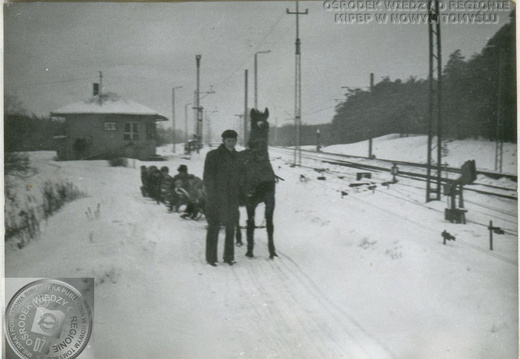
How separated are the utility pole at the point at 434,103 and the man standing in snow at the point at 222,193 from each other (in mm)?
1689

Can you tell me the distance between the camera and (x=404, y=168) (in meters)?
3.61

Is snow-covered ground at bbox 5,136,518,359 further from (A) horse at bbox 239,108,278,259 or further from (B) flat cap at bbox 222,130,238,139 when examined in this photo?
(B) flat cap at bbox 222,130,238,139

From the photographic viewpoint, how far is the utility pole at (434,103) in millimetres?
3535

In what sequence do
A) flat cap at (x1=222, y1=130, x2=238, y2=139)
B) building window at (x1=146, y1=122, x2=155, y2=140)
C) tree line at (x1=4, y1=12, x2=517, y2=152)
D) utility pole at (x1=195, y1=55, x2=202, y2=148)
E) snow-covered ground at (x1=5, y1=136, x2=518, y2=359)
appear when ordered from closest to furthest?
snow-covered ground at (x1=5, y1=136, x2=518, y2=359) → flat cap at (x1=222, y1=130, x2=238, y2=139) → tree line at (x1=4, y1=12, x2=517, y2=152) → utility pole at (x1=195, y1=55, x2=202, y2=148) → building window at (x1=146, y1=122, x2=155, y2=140)

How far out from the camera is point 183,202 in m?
3.71

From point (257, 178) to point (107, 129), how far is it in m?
1.51

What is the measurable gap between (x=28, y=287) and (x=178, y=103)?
7.01 ft

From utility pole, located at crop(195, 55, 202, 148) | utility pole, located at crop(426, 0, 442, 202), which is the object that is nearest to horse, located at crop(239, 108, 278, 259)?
utility pole, located at crop(195, 55, 202, 148)

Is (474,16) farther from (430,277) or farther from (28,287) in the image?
(28,287)

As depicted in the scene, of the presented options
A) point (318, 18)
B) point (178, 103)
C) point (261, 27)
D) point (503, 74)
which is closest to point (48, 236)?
point (178, 103)

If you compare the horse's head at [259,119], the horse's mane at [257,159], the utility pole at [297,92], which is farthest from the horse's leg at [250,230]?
the horse's head at [259,119]

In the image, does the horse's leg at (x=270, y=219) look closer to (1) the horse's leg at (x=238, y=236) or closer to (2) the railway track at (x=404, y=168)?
(1) the horse's leg at (x=238, y=236)

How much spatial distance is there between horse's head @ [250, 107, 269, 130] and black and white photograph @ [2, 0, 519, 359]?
0.02m

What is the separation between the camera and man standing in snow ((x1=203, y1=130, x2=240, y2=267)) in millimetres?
3469
